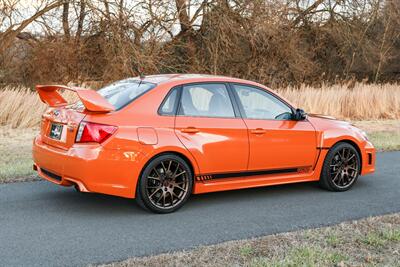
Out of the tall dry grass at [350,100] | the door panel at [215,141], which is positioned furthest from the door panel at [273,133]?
the tall dry grass at [350,100]

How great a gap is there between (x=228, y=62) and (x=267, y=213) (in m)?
16.2

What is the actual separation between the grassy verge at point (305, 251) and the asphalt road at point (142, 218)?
0.30m

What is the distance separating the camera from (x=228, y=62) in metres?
21.7

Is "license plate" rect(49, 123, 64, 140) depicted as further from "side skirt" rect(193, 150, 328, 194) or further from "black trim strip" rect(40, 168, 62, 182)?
"side skirt" rect(193, 150, 328, 194)

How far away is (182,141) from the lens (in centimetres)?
591

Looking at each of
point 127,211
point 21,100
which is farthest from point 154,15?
point 127,211

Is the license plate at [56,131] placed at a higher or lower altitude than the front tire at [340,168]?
higher

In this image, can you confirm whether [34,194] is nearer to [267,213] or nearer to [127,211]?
[127,211]

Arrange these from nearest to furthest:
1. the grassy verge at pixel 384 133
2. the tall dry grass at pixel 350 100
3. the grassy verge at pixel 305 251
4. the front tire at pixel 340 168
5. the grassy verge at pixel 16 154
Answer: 1. the grassy verge at pixel 305 251
2. the front tire at pixel 340 168
3. the grassy verge at pixel 16 154
4. the grassy verge at pixel 384 133
5. the tall dry grass at pixel 350 100

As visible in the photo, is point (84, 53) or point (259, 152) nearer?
point (259, 152)

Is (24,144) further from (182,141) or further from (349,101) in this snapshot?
(349,101)

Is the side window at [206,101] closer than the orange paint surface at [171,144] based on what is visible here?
Result: No

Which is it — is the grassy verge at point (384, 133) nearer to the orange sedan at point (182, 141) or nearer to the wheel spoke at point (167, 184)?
the orange sedan at point (182, 141)

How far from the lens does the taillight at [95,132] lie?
554cm
